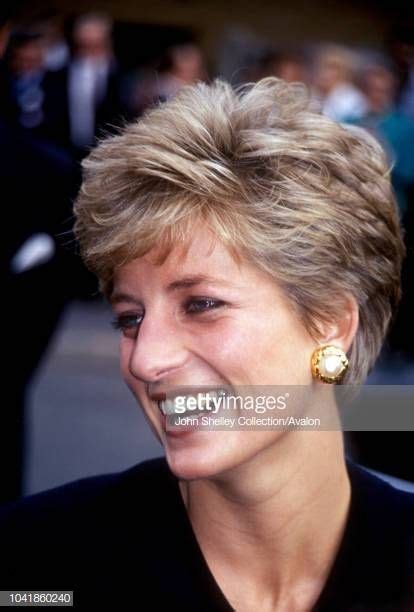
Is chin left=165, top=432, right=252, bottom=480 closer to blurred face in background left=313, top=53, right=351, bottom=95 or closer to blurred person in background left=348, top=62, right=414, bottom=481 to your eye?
blurred person in background left=348, top=62, right=414, bottom=481

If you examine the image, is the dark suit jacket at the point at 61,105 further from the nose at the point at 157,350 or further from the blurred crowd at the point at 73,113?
the nose at the point at 157,350

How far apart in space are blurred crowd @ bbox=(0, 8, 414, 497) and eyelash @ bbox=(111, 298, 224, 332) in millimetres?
243

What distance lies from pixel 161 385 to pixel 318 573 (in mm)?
383

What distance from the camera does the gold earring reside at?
60.8 inches

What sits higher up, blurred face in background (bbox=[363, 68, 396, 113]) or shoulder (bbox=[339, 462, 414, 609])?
blurred face in background (bbox=[363, 68, 396, 113])

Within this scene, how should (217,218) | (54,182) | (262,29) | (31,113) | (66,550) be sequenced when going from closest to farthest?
(217,218) → (66,550) → (54,182) → (31,113) → (262,29)

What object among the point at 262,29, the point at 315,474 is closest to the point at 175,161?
the point at 315,474

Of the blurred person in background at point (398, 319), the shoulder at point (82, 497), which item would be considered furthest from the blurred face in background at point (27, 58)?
the shoulder at point (82, 497)

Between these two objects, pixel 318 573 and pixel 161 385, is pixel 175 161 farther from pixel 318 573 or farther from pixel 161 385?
pixel 318 573

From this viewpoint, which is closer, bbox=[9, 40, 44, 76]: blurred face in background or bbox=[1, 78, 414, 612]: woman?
bbox=[1, 78, 414, 612]: woman

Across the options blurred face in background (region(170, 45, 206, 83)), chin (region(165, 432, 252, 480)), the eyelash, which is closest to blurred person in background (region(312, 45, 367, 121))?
blurred face in background (region(170, 45, 206, 83))

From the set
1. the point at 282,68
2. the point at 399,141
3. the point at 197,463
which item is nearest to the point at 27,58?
the point at 282,68

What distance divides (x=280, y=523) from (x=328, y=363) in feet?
0.80

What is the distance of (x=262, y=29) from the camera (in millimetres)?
9852
